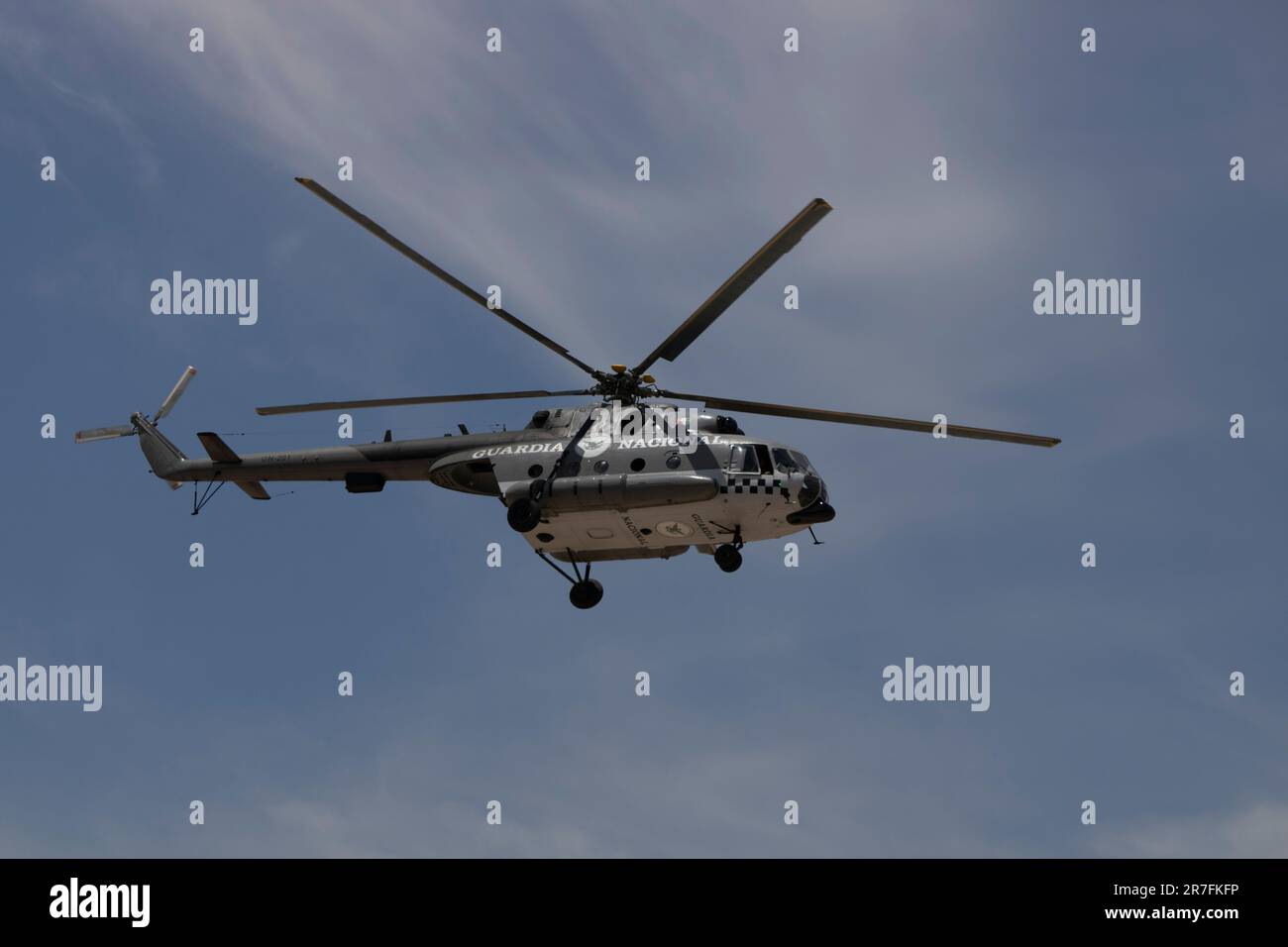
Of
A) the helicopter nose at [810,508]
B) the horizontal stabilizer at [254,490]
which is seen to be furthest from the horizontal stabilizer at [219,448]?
the helicopter nose at [810,508]

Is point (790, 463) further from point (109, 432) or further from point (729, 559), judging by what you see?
point (109, 432)

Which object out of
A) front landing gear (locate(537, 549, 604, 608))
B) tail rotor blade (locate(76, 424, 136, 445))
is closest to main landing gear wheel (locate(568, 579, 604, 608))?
front landing gear (locate(537, 549, 604, 608))

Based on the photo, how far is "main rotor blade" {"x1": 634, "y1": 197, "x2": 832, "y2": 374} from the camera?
114 feet

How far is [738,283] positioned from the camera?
36.8 metres

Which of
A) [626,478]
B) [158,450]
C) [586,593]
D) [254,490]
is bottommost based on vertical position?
[586,593]

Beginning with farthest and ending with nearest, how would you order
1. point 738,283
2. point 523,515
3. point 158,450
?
point 158,450 < point 523,515 < point 738,283

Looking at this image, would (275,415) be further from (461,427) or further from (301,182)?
(301,182)

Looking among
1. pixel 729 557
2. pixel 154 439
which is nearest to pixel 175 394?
pixel 154 439

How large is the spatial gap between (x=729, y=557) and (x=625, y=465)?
3.32m

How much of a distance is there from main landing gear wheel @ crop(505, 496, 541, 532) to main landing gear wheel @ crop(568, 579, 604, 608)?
9.30 ft

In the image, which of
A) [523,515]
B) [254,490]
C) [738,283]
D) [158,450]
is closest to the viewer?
[738,283]

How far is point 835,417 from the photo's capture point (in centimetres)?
3972
